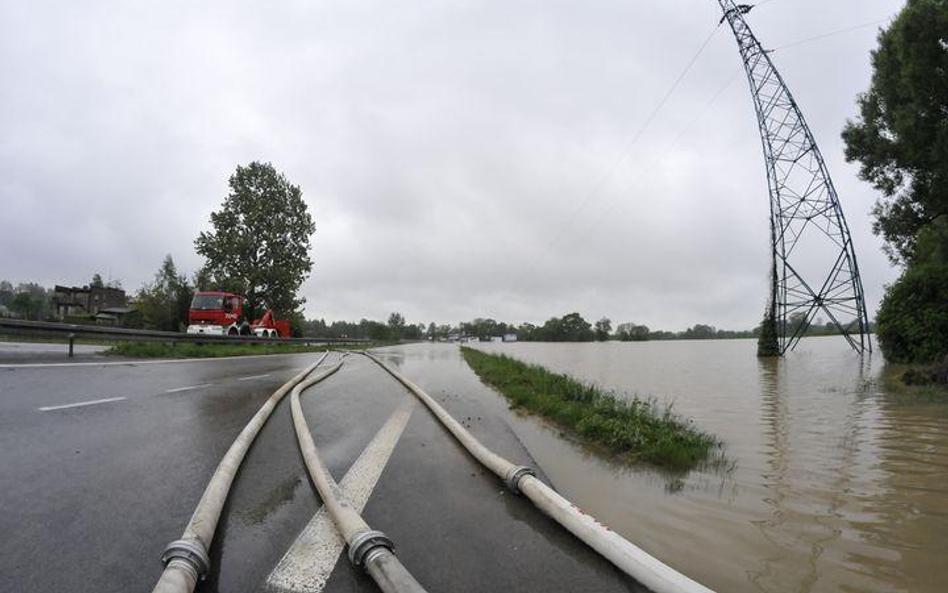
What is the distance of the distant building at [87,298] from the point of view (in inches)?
3460

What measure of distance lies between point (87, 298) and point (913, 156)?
4765 inches

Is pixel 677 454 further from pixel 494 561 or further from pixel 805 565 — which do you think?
pixel 494 561

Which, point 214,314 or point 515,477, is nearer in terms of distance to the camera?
point 515,477

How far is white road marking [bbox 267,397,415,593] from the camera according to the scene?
254cm

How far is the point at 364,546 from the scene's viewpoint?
8.64ft

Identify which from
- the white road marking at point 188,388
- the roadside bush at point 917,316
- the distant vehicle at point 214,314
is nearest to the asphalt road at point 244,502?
the white road marking at point 188,388

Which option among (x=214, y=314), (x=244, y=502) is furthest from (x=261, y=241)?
(x=244, y=502)

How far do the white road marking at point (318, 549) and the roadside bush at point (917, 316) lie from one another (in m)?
21.1

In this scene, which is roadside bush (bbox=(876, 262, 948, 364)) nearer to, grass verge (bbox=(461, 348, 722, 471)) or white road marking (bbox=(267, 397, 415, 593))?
grass verge (bbox=(461, 348, 722, 471))

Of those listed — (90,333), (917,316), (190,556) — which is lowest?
(190,556)

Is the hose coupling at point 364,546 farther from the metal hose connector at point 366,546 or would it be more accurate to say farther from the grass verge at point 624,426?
A: the grass verge at point 624,426

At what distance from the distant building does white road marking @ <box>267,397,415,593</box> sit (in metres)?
102

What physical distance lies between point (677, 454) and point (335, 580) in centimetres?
454

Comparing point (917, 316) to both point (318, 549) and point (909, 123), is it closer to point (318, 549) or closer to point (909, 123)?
point (909, 123)
